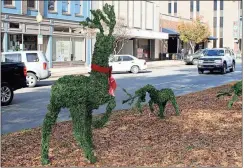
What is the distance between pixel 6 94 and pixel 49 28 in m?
19.6

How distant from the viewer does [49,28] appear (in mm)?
32188

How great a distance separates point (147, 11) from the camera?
4709 centimetres

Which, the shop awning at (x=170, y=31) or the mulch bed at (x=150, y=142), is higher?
the shop awning at (x=170, y=31)

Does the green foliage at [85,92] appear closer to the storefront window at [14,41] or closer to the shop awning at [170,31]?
the storefront window at [14,41]

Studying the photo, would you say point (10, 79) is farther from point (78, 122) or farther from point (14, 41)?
point (14, 41)

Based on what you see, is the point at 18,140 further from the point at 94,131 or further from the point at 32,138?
the point at 94,131

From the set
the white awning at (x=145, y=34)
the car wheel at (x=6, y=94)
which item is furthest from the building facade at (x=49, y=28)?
the car wheel at (x=6, y=94)

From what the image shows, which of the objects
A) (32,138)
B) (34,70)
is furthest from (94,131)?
(34,70)

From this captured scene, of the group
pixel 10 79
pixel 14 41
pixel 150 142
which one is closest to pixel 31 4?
pixel 14 41

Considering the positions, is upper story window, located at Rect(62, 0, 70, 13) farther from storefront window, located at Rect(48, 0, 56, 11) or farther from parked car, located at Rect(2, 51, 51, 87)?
parked car, located at Rect(2, 51, 51, 87)

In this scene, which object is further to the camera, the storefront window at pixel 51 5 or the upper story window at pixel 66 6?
the upper story window at pixel 66 6

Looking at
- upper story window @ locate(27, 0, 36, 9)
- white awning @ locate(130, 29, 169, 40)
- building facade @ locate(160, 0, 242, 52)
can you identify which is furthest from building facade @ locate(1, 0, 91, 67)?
building facade @ locate(160, 0, 242, 52)

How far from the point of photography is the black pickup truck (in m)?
13.2

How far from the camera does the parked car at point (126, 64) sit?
28531mm
